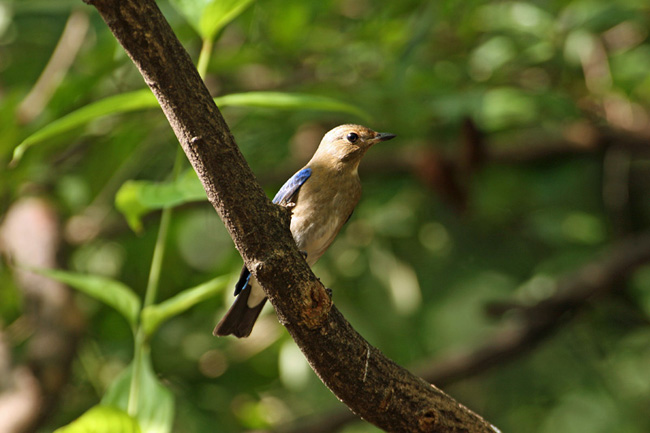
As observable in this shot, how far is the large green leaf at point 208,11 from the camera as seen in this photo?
6.77ft

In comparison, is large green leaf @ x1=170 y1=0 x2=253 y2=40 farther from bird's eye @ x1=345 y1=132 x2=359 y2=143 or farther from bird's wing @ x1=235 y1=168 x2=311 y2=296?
bird's eye @ x1=345 y1=132 x2=359 y2=143

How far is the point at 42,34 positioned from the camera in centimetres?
459

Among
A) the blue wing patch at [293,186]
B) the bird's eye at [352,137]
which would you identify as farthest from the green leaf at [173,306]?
the bird's eye at [352,137]

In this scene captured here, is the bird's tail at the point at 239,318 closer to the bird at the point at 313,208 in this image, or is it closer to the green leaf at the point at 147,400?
the bird at the point at 313,208

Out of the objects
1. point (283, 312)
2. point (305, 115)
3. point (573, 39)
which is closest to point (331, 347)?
point (283, 312)

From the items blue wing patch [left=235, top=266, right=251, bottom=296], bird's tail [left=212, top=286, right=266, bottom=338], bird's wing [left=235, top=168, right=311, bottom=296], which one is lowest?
bird's tail [left=212, top=286, right=266, bottom=338]

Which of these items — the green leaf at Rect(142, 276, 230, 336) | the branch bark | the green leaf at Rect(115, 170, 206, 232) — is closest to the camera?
the branch bark

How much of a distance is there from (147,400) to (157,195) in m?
0.54

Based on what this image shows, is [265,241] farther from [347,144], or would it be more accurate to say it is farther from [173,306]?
[347,144]

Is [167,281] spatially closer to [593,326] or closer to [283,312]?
[593,326]

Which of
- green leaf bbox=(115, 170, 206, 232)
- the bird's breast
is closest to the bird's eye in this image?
the bird's breast

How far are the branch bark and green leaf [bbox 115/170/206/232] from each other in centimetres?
28

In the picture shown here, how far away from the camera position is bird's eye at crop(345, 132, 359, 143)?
101 inches

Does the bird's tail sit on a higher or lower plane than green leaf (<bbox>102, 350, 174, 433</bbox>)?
lower
